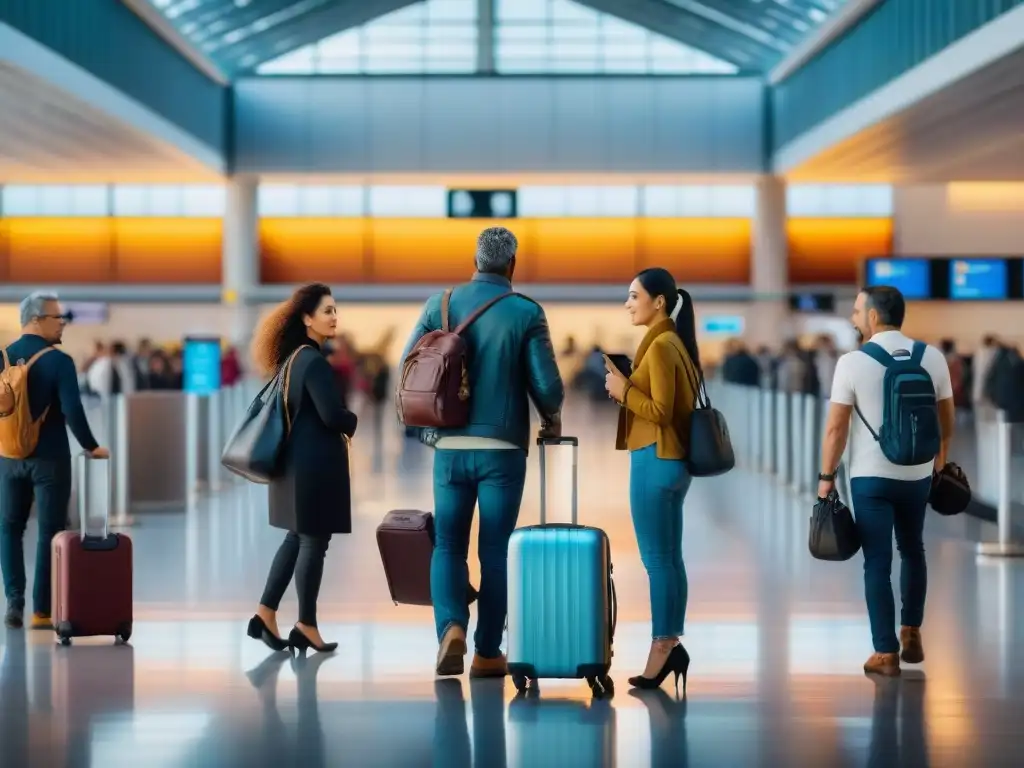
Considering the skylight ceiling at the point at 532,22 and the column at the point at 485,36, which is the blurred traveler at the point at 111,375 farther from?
the column at the point at 485,36

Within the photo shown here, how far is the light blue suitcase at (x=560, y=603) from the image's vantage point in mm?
6445

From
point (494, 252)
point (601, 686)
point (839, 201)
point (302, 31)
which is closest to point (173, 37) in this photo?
point (302, 31)

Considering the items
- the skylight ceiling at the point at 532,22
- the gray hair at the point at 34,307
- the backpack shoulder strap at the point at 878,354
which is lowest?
the backpack shoulder strap at the point at 878,354

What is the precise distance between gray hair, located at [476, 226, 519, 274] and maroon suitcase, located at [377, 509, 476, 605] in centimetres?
107

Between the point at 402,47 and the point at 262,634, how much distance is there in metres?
35.6

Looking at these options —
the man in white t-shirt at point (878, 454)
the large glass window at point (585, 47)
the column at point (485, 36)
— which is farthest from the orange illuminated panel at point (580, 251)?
the man in white t-shirt at point (878, 454)

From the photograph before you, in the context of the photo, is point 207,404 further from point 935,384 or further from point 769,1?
point 769,1

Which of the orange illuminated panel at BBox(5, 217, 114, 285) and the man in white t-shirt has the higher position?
the orange illuminated panel at BBox(5, 217, 114, 285)

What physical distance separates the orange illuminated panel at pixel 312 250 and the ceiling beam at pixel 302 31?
237 inches

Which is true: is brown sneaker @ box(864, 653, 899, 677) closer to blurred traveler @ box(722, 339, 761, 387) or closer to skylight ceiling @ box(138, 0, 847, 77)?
blurred traveler @ box(722, 339, 761, 387)

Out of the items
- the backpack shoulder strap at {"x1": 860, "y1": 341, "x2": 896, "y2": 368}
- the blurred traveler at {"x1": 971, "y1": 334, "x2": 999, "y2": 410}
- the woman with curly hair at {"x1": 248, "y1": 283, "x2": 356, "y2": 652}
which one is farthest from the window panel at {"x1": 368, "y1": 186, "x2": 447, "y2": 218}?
the backpack shoulder strap at {"x1": 860, "y1": 341, "x2": 896, "y2": 368}

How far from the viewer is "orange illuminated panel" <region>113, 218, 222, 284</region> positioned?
46.7m

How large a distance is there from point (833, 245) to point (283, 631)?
130 ft

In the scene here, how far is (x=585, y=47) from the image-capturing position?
138 ft
